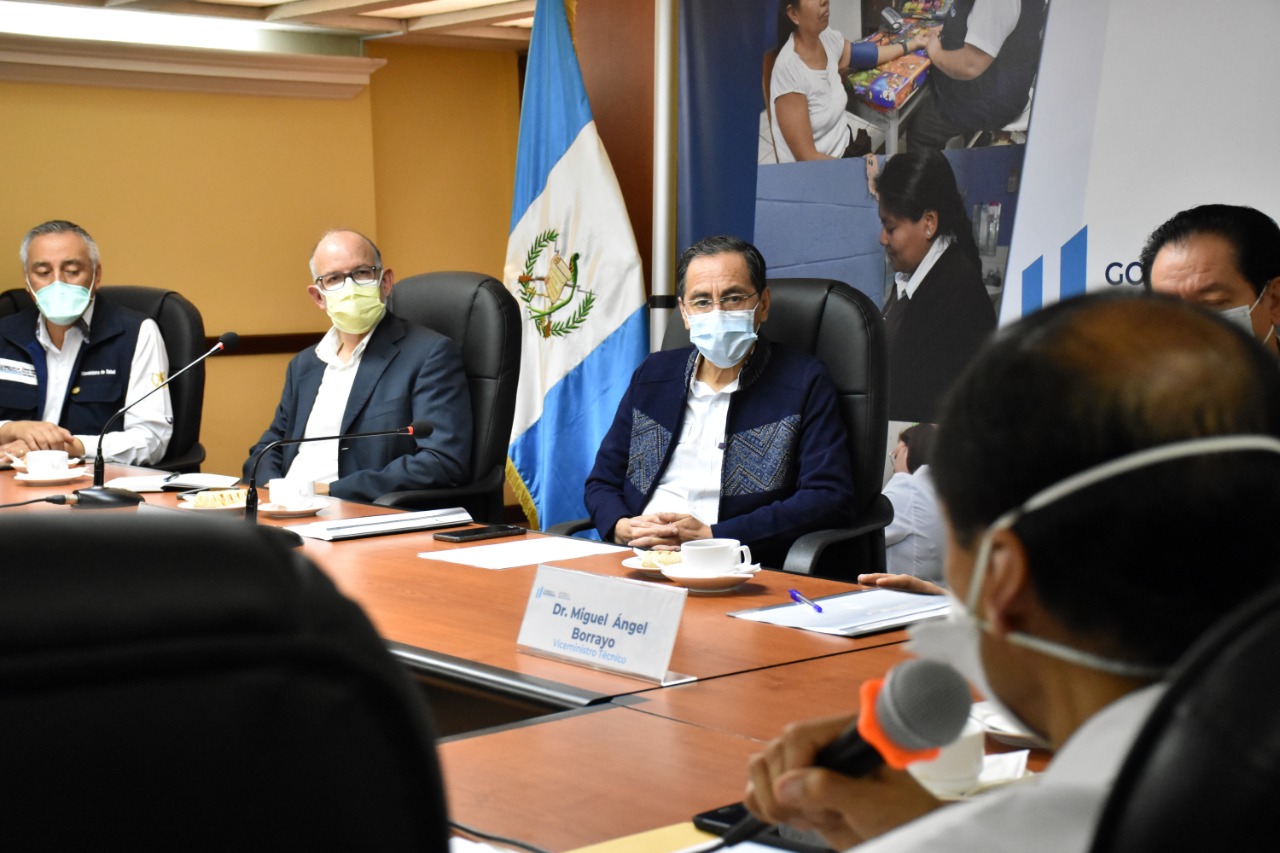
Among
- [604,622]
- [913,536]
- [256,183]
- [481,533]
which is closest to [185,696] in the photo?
[604,622]

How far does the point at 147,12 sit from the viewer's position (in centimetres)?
568

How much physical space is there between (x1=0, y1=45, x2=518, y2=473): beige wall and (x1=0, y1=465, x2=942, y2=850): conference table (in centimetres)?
399

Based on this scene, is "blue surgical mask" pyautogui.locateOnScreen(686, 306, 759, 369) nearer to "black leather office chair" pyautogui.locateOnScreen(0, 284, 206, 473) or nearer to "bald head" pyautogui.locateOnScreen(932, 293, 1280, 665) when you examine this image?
"black leather office chair" pyautogui.locateOnScreen(0, 284, 206, 473)

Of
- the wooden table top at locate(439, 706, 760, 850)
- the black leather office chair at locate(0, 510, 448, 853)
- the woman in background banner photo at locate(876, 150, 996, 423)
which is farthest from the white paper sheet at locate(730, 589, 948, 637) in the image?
the woman in background banner photo at locate(876, 150, 996, 423)

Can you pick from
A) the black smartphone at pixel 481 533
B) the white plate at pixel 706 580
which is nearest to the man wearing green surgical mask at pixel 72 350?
the black smartphone at pixel 481 533

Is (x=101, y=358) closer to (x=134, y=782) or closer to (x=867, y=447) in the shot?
(x=867, y=447)

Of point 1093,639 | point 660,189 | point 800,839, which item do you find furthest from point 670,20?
point 1093,639

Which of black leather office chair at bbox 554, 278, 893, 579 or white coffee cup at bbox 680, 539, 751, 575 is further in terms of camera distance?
black leather office chair at bbox 554, 278, 893, 579

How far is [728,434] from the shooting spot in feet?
10.2

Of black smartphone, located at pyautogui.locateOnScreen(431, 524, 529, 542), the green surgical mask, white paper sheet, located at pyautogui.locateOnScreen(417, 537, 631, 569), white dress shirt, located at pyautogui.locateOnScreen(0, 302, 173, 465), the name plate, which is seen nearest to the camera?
the name plate

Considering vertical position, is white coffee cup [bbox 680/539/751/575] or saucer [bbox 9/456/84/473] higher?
Answer: white coffee cup [bbox 680/539/751/575]

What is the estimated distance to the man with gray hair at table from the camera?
2.14 ft

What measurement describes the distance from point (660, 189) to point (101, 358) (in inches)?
71.5

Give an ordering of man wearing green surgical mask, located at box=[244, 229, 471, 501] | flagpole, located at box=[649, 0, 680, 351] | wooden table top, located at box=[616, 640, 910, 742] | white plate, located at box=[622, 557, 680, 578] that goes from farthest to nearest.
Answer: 1. flagpole, located at box=[649, 0, 680, 351]
2. man wearing green surgical mask, located at box=[244, 229, 471, 501]
3. white plate, located at box=[622, 557, 680, 578]
4. wooden table top, located at box=[616, 640, 910, 742]
